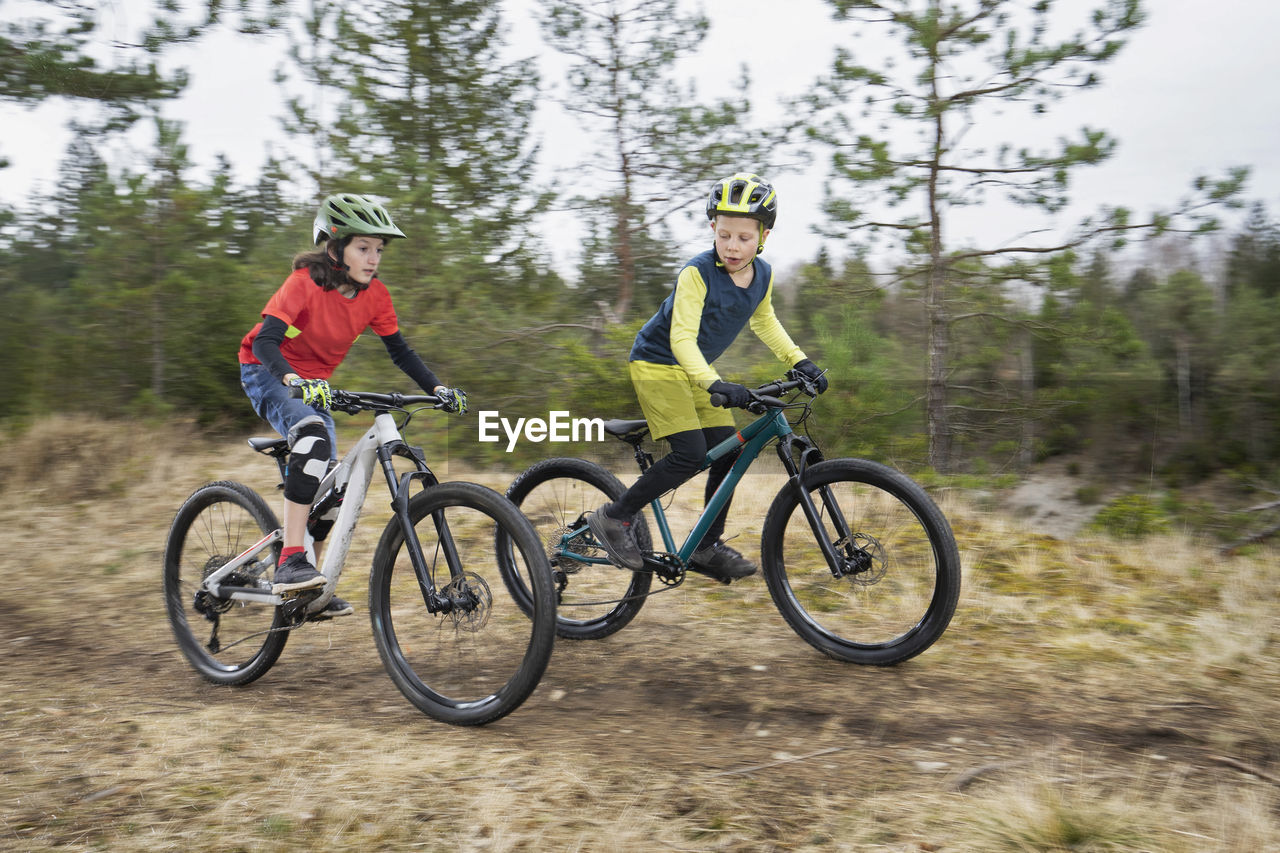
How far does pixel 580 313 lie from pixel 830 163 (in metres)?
3.44

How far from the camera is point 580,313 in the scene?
35.1 feet

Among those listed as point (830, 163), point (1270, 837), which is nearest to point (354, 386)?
point (830, 163)

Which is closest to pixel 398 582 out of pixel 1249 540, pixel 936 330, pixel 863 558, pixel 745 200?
pixel 863 558

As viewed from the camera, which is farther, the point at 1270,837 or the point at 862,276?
the point at 862,276

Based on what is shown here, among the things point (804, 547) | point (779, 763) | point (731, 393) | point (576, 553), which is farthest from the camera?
point (576, 553)

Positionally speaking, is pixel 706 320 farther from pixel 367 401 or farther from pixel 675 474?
pixel 367 401

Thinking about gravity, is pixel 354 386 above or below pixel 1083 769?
above

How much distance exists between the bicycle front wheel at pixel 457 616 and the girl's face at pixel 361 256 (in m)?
1.14

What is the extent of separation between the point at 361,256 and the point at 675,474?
177 centimetres

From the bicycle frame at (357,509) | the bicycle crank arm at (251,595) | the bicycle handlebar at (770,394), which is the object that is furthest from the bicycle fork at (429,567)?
the bicycle handlebar at (770,394)

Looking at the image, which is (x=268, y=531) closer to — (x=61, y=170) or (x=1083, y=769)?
(x=1083, y=769)

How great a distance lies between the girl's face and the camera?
3928 millimetres

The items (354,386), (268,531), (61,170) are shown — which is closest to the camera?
(268,531)

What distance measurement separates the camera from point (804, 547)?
4.31 m
